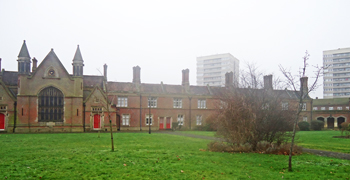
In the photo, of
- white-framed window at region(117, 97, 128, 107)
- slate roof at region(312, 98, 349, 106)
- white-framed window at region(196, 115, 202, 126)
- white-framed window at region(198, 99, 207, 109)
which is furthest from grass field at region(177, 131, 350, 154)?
slate roof at region(312, 98, 349, 106)

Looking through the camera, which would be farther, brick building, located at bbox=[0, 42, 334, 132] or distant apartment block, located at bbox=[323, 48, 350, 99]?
distant apartment block, located at bbox=[323, 48, 350, 99]

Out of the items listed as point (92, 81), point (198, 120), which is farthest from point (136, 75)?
point (198, 120)

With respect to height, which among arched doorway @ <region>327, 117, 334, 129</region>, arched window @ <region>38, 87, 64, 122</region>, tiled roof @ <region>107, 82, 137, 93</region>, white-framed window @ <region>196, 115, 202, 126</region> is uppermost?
tiled roof @ <region>107, 82, 137, 93</region>

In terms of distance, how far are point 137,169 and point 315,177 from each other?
741cm

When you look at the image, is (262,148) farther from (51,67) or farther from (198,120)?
(198,120)

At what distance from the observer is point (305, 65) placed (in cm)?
1281

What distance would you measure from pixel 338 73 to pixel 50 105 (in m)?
126

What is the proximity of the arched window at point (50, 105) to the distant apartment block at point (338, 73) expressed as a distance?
116662 mm

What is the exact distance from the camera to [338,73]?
12394cm

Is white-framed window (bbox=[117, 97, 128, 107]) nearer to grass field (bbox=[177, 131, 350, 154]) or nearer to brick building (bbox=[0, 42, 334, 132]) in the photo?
brick building (bbox=[0, 42, 334, 132])

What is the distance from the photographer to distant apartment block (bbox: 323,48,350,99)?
121 metres

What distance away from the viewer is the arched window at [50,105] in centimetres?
3931

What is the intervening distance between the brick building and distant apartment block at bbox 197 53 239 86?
315ft

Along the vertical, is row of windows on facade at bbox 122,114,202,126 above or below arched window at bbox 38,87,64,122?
below
